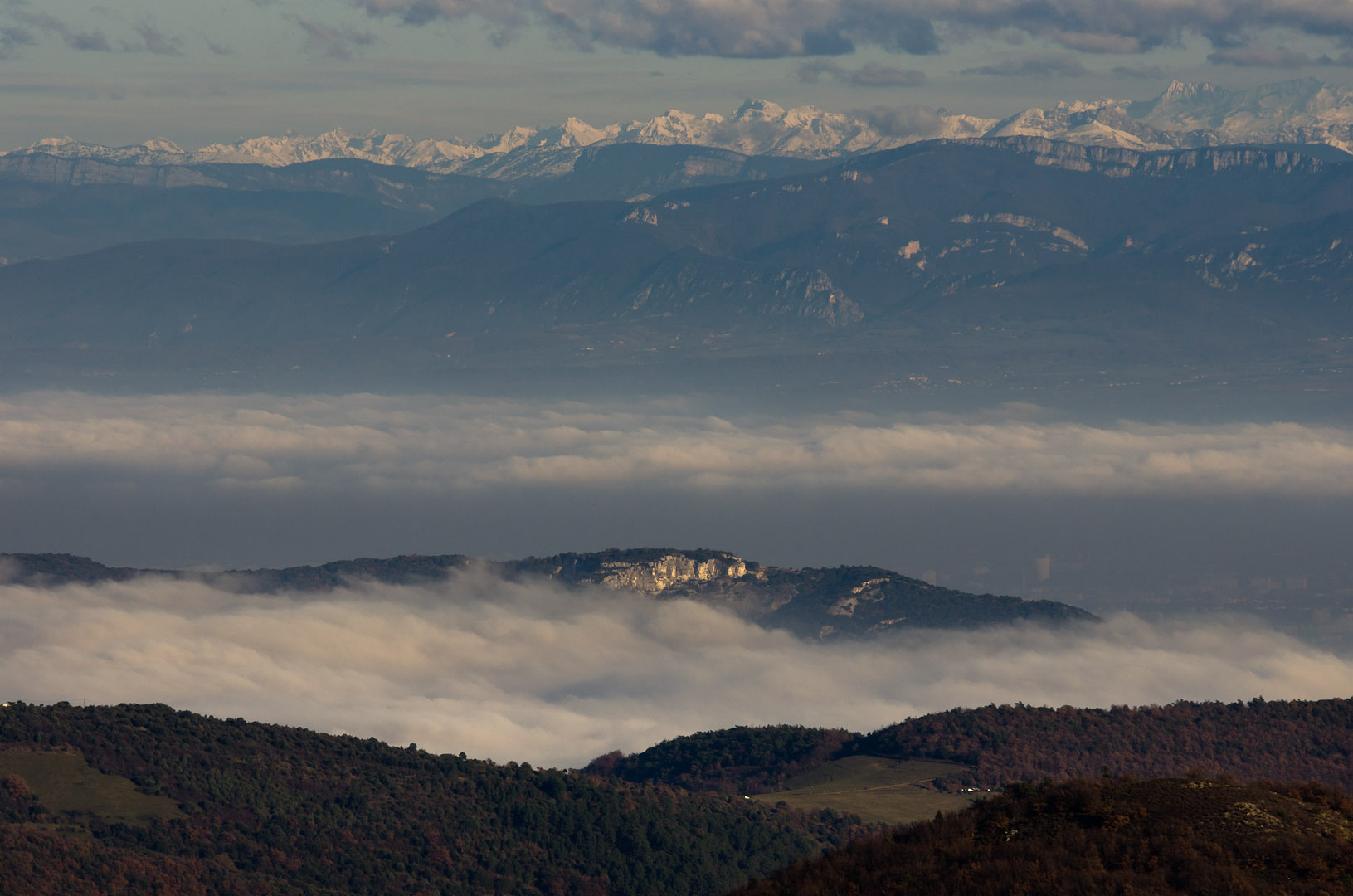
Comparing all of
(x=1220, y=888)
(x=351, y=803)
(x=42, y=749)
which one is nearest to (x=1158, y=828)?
(x=1220, y=888)

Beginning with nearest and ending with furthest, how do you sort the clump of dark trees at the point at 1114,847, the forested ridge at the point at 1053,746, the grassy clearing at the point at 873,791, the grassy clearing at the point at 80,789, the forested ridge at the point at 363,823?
the clump of dark trees at the point at 1114,847
the forested ridge at the point at 363,823
the grassy clearing at the point at 80,789
the grassy clearing at the point at 873,791
the forested ridge at the point at 1053,746

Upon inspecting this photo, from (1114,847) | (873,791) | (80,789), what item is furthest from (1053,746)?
(1114,847)

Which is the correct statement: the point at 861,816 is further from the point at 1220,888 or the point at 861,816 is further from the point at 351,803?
the point at 1220,888

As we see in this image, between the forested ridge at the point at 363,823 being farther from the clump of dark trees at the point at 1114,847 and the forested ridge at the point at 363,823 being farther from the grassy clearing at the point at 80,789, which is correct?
the clump of dark trees at the point at 1114,847

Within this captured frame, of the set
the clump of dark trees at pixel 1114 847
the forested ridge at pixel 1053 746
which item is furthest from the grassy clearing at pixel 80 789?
the clump of dark trees at pixel 1114 847

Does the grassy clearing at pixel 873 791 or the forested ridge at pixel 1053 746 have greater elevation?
the forested ridge at pixel 1053 746

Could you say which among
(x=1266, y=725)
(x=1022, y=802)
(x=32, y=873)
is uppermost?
(x=1266, y=725)

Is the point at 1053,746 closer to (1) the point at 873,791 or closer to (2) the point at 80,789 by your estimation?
(1) the point at 873,791
